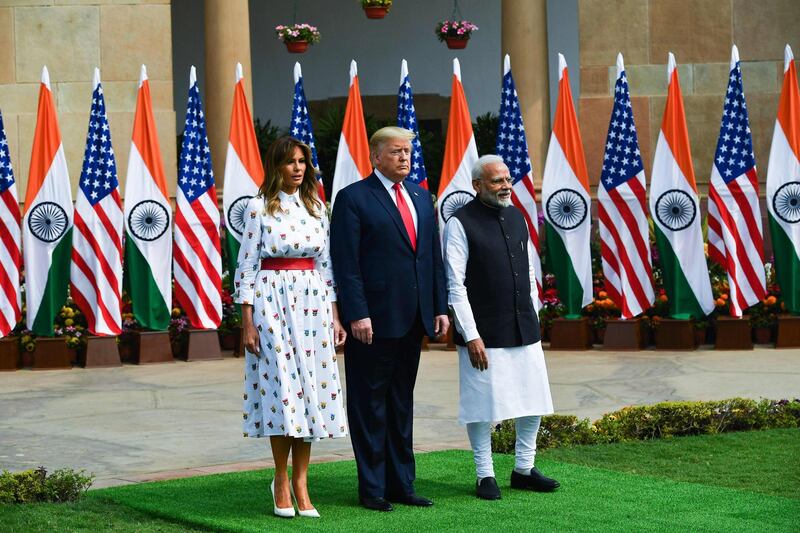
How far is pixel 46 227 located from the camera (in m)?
14.2

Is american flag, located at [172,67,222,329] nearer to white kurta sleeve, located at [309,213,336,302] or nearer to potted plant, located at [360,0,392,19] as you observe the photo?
potted plant, located at [360,0,392,19]

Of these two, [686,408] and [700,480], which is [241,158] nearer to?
[686,408]

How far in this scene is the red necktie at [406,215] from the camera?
7.41 metres

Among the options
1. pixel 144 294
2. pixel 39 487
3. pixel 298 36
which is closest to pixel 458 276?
pixel 39 487

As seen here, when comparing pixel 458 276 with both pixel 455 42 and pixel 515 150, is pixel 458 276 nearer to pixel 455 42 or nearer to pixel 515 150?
pixel 515 150

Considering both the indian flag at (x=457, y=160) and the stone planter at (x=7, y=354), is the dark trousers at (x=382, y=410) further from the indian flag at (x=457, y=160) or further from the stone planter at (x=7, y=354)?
the stone planter at (x=7, y=354)

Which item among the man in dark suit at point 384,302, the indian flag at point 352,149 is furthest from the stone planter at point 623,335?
the man in dark suit at point 384,302

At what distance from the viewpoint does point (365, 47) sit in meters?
25.0

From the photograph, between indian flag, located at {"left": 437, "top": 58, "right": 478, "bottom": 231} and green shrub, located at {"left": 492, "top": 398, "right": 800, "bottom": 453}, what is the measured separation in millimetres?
5333

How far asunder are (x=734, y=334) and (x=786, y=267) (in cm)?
87

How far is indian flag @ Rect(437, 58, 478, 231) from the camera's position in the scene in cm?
1463

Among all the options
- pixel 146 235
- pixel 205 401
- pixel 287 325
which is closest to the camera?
pixel 287 325

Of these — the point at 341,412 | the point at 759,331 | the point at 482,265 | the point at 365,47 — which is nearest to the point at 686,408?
the point at 482,265

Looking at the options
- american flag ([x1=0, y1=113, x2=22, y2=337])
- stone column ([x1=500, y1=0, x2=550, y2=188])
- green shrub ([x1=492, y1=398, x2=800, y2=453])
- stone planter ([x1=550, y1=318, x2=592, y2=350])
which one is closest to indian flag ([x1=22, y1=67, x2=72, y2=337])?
american flag ([x1=0, y1=113, x2=22, y2=337])
